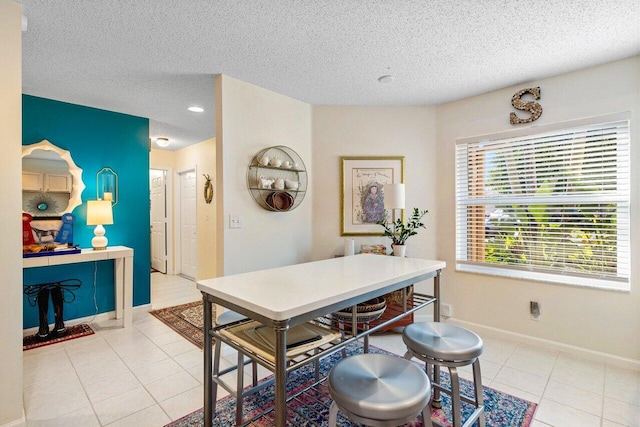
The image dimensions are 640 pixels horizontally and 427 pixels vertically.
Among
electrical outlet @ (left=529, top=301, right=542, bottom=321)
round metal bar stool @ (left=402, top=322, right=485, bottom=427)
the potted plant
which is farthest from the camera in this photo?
the potted plant

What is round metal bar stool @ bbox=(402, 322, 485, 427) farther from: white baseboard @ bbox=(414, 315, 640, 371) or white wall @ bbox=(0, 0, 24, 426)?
white wall @ bbox=(0, 0, 24, 426)

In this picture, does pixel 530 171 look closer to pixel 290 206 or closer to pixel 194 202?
Answer: pixel 290 206

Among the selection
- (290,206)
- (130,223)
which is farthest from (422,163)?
(130,223)

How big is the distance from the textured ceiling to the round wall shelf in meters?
0.65

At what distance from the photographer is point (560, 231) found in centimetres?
277

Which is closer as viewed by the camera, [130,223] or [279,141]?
[279,141]

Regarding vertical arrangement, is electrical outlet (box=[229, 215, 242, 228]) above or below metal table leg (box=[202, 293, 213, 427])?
above

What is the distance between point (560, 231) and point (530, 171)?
60 centimetres

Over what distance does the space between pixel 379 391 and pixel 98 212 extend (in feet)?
11.2

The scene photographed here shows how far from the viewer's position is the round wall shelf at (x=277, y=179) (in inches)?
115

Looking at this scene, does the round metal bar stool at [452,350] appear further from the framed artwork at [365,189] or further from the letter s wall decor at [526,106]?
the letter s wall decor at [526,106]

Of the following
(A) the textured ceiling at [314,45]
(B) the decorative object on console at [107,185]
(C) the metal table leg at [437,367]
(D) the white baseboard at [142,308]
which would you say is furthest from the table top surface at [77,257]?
(C) the metal table leg at [437,367]

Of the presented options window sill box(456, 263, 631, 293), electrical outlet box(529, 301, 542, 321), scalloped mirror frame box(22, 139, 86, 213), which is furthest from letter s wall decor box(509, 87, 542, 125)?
scalloped mirror frame box(22, 139, 86, 213)

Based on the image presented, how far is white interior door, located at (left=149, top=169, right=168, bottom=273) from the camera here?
5824 millimetres
